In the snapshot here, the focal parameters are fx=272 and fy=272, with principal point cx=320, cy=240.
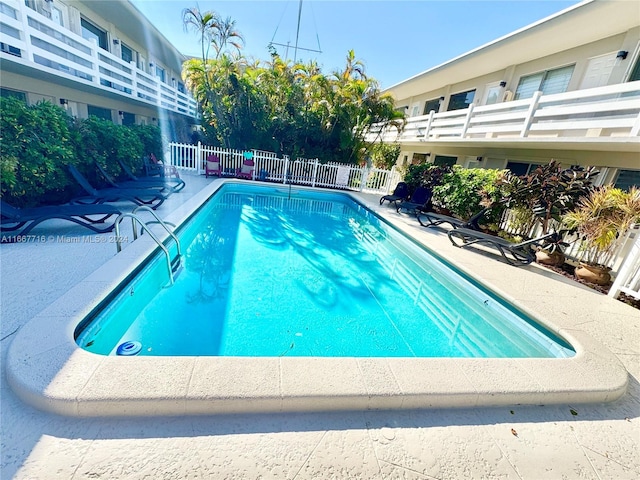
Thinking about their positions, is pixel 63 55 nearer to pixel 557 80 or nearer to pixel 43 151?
pixel 43 151

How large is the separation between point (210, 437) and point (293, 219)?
7904 mm

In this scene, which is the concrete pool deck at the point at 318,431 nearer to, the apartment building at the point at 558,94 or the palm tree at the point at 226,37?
the apartment building at the point at 558,94

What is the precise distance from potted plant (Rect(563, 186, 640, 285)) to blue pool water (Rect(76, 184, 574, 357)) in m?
2.54

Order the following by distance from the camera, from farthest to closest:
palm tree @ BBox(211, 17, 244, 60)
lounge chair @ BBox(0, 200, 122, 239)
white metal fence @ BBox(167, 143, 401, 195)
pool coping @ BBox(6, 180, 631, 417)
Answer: palm tree @ BBox(211, 17, 244, 60)
white metal fence @ BBox(167, 143, 401, 195)
lounge chair @ BBox(0, 200, 122, 239)
pool coping @ BBox(6, 180, 631, 417)

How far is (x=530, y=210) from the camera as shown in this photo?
6828 millimetres

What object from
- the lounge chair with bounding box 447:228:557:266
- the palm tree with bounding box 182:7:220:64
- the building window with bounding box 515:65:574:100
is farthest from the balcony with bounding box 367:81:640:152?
the palm tree with bounding box 182:7:220:64

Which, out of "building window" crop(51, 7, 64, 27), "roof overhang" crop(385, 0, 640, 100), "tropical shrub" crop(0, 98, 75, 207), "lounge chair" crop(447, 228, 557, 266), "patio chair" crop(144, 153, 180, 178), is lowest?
"lounge chair" crop(447, 228, 557, 266)

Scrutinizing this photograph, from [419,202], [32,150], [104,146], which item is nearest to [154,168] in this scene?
[104,146]

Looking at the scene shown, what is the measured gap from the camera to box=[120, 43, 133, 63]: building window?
42.1ft

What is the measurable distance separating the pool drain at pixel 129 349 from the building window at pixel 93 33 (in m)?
12.2

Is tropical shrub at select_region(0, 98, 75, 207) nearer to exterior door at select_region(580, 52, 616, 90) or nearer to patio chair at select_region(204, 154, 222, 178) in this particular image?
patio chair at select_region(204, 154, 222, 178)

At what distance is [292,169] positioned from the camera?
46.4 feet

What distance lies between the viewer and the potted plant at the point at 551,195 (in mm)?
6023

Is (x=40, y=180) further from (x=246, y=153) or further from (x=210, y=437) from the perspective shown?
(x=246, y=153)
